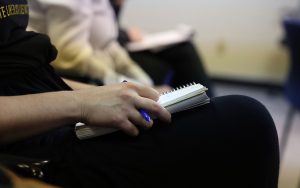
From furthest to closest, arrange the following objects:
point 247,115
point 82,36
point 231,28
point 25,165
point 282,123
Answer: point 231,28, point 282,123, point 82,36, point 247,115, point 25,165

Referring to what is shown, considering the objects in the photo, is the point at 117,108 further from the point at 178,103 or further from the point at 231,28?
the point at 231,28

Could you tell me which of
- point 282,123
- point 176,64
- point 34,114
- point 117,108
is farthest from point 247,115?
point 282,123

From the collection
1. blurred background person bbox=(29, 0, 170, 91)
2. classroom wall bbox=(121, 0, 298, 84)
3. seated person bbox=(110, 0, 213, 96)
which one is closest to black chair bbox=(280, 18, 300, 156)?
seated person bbox=(110, 0, 213, 96)

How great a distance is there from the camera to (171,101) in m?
0.84

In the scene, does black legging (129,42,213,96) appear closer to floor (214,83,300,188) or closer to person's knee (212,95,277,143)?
floor (214,83,300,188)

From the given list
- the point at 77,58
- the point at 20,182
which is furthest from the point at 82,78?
the point at 20,182

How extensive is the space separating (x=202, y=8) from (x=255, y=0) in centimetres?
41

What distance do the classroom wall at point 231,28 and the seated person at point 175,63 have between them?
4.84 ft

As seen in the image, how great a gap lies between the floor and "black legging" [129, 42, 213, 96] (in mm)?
398

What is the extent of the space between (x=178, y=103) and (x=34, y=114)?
27cm

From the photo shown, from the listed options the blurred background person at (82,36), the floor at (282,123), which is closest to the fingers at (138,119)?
the blurred background person at (82,36)

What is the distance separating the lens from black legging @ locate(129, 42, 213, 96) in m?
1.80

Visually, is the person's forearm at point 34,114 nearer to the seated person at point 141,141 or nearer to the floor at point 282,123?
the seated person at point 141,141

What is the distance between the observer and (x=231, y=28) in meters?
3.36
